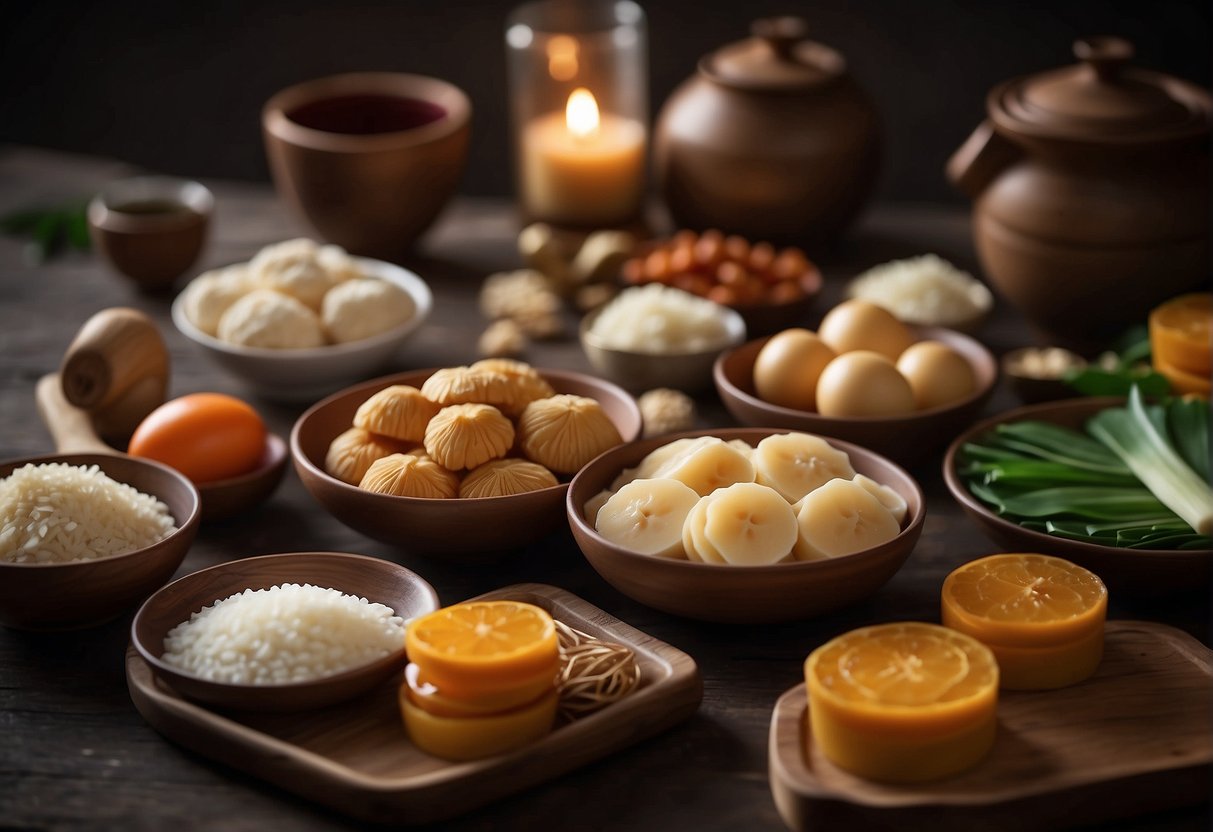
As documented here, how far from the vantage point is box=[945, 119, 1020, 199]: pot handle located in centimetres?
179

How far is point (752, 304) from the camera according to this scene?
1865 millimetres

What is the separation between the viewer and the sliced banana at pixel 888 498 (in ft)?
4.05

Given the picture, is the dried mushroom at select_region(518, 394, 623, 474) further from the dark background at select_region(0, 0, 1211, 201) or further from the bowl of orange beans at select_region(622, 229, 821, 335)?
the dark background at select_region(0, 0, 1211, 201)

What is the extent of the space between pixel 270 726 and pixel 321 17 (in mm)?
2427

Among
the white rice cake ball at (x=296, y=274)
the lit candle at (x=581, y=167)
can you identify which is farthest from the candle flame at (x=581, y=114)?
the white rice cake ball at (x=296, y=274)

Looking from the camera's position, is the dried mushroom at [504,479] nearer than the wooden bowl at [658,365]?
Yes

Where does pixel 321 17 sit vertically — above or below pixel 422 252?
above

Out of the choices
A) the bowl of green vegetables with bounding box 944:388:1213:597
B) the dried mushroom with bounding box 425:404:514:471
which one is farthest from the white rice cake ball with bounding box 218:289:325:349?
the bowl of green vegetables with bounding box 944:388:1213:597

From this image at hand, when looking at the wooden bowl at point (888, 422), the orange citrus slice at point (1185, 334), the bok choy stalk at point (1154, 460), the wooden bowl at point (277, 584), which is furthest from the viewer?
the orange citrus slice at point (1185, 334)

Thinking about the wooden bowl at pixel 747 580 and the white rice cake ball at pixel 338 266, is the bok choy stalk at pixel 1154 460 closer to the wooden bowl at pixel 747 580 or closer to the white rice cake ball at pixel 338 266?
the wooden bowl at pixel 747 580

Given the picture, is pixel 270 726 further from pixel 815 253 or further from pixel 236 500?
pixel 815 253

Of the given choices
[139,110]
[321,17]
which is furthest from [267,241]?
[139,110]

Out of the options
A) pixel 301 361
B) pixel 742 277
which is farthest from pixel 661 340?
pixel 301 361

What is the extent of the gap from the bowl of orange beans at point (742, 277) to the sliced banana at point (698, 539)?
74cm
